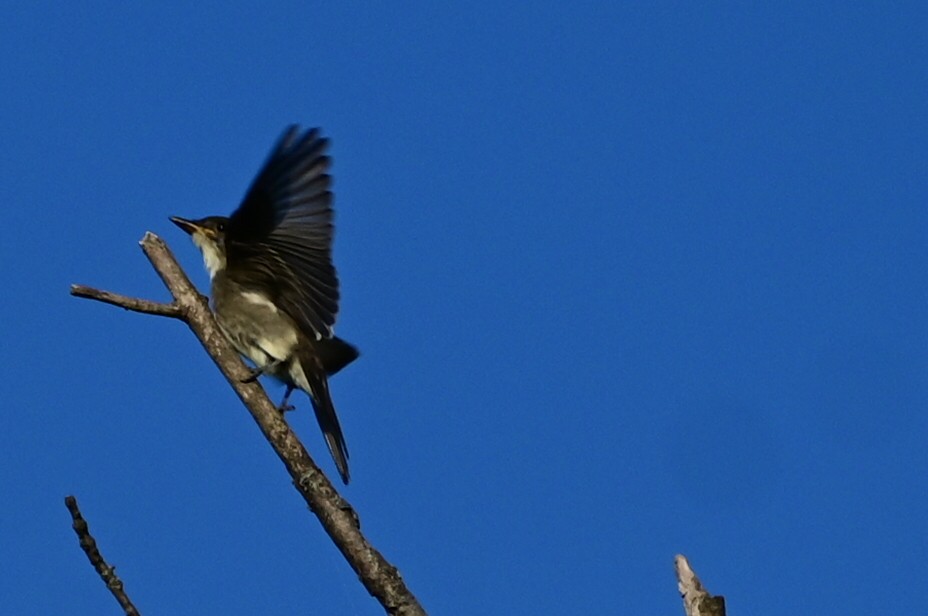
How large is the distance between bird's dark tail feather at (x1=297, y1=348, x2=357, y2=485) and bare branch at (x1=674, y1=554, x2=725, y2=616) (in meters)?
4.18

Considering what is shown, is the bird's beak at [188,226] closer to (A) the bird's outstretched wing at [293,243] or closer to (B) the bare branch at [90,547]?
(A) the bird's outstretched wing at [293,243]

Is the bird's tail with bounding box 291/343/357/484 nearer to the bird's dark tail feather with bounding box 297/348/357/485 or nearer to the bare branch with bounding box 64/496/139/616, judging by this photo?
the bird's dark tail feather with bounding box 297/348/357/485

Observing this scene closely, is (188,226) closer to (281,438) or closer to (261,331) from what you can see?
(261,331)

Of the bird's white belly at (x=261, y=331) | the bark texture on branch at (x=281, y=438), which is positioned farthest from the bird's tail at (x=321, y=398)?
the bark texture on branch at (x=281, y=438)

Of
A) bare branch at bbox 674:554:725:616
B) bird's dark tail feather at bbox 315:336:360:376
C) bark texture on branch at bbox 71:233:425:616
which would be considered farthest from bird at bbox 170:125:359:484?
bare branch at bbox 674:554:725:616

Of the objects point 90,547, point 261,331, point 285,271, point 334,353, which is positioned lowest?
point 90,547

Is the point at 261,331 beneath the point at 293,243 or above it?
beneath

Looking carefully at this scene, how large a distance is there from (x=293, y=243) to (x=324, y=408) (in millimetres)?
1211

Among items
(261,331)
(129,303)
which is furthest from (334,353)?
(129,303)

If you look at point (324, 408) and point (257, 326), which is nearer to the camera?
point (324, 408)

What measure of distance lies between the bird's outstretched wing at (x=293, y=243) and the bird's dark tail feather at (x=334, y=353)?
88 millimetres

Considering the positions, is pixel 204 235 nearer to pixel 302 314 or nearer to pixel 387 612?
pixel 302 314

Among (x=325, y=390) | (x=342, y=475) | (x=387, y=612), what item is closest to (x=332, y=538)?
(x=387, y=612)

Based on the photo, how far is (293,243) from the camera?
9.71 meters
